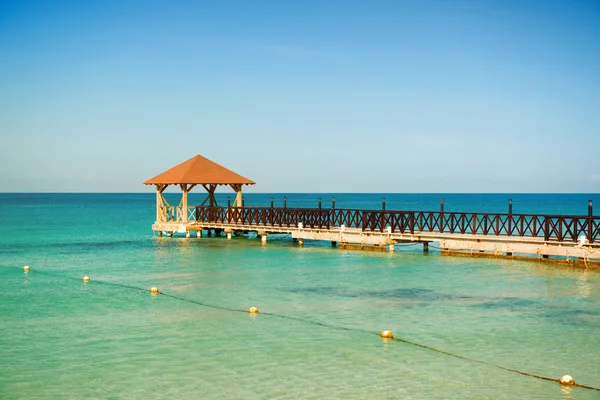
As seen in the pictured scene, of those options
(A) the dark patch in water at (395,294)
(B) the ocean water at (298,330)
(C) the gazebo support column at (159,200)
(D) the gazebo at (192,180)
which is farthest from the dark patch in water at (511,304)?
(C) the gazebo support column at (159,200)

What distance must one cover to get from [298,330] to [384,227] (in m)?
16.4

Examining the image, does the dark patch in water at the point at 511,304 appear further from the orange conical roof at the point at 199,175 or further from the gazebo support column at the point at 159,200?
the gazebo support column at the point at 159,200

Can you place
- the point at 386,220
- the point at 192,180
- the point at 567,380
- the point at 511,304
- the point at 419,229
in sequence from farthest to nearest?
the point at 192,180 < the point at 386,220 < the point at 419,229 < the point at 511,304 < the point at 567,380

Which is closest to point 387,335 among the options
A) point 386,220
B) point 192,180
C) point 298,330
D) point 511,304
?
point 298,330

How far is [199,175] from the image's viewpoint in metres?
38.3

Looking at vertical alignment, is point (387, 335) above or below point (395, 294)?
below

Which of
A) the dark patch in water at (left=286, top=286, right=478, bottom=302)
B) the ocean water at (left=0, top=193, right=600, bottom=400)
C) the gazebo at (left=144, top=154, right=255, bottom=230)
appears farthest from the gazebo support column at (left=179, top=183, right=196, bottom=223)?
the dark patch in water at (left=286, top=286, right=478, bottom=302)

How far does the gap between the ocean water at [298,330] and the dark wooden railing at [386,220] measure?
1.73m

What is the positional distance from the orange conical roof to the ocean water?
1167 centimetres

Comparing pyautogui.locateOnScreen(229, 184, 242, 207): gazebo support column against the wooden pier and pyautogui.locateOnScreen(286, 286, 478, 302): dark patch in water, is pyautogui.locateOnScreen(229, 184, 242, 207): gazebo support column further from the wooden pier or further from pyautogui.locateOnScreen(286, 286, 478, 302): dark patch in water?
pyautogui.locateOnScreen(286, 286, 478, 302): dark patch in water

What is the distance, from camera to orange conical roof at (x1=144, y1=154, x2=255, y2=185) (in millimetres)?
37875

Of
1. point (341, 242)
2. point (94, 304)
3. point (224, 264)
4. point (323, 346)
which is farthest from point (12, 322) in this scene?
point (341, 242)

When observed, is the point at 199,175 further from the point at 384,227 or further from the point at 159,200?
the point at 384,227

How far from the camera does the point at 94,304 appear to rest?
711 inches
